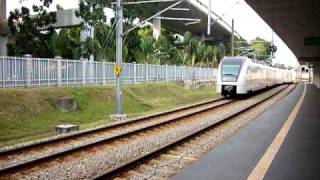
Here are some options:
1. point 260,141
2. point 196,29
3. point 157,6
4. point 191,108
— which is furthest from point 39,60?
point 196,29

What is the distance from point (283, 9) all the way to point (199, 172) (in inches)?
588

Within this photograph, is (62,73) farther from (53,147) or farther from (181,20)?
(181,20)

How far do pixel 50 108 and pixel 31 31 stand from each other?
16.7 metres

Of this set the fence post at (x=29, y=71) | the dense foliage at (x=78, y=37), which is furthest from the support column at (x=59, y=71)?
the dense foliage at (x=78, y=37)

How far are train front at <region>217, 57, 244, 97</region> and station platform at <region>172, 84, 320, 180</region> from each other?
55.4ft

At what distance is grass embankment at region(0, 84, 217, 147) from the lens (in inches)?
707

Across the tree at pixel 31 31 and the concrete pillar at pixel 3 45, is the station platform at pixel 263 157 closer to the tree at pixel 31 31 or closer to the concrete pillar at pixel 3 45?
the tree at pixel 31 31

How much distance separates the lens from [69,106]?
920 inches

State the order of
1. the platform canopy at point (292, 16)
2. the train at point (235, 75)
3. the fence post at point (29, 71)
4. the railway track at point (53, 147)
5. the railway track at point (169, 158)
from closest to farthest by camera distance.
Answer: the railway track at point (169, 158)
the railway track at point (53, 147)
the platform canopy at point (292, 16)
the fence post at point (29, 71)
the train at point (235, 75)

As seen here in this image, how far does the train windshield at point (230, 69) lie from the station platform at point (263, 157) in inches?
665

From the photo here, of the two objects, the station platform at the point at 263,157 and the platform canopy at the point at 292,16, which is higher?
the platform canopy at the point at 292,16

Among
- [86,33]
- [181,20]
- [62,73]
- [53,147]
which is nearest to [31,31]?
[86,33]

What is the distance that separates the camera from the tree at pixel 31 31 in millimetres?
36844

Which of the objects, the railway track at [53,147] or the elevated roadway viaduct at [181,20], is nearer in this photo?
the railway track at [53,147]
